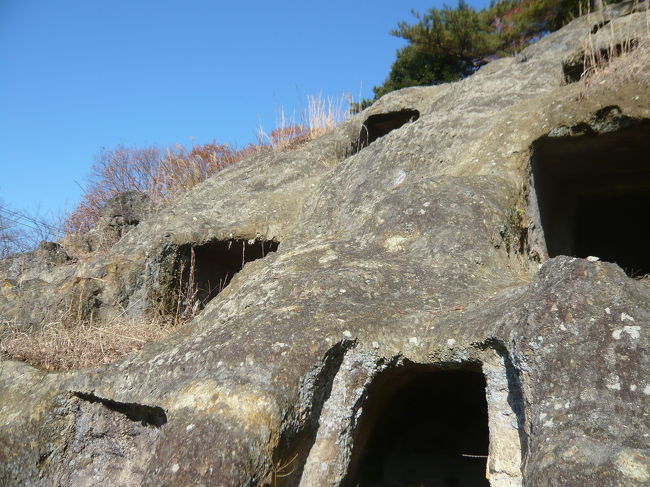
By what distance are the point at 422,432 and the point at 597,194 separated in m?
3.59

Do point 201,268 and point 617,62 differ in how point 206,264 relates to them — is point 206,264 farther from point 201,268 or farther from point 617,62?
point 617,62

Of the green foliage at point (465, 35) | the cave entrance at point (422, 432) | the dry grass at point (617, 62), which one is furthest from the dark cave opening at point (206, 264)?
the green foliage at point (465, 35)

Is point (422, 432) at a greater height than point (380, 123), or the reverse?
point (380, 123)

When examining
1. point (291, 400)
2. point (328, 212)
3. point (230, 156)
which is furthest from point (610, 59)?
point (230, 156)

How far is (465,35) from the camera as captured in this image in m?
14.8

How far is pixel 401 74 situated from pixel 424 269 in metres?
13.5

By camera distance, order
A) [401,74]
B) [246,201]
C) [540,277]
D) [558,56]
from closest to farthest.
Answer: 1. [540,277]
2. [246,201]
3. [558,56]
4. [401,74]

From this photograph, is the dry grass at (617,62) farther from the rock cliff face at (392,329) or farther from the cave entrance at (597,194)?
the cave entrance at (597,194)

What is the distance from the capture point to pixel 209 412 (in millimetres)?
2602

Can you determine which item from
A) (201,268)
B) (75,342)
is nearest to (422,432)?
(75,342)

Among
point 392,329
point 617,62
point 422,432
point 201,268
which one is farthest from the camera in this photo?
point 201,268

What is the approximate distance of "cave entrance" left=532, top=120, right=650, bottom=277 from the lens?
5078 mm

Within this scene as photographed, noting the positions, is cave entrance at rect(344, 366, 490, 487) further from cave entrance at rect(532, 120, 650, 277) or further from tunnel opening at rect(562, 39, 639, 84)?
tunnel opening at rect(562, 39, 639, 84)

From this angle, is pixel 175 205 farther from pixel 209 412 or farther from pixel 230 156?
pixel 230 156
